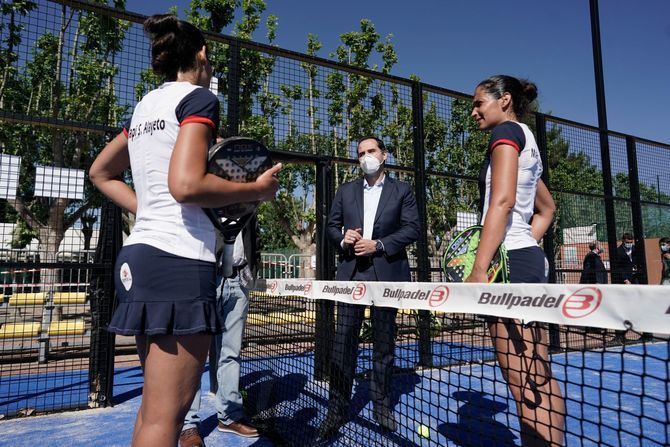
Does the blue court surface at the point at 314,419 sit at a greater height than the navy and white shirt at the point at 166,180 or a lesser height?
lesser

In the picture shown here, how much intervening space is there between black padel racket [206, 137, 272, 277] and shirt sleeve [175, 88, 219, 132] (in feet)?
0.31

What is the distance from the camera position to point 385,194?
423 centimetres

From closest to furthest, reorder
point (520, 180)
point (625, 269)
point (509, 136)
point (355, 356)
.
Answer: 1. point (509, 136)
2. point (520, 180)
3. point (355, 356)
4. point (625, 269)

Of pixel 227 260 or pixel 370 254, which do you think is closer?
pixel 227 260

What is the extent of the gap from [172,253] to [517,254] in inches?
68.8

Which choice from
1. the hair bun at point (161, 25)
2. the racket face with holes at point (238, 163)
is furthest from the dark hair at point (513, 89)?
the hair bun at point (161, 25)

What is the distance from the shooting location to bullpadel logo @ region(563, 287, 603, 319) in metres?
1.54

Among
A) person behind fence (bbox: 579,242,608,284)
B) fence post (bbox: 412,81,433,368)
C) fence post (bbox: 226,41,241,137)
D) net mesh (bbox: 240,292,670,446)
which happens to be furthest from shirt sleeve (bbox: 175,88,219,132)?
person behind fence (bbox: 579,242,608,284)

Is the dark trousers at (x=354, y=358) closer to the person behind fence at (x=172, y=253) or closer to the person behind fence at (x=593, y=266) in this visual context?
the person behind fence at (x=172, y=253)

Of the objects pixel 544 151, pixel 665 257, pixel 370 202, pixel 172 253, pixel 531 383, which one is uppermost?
pixel 544 151

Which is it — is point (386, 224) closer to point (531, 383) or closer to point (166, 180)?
point (531, 383)

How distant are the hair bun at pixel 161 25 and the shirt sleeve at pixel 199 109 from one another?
1.11ft

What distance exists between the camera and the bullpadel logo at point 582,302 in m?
1.54

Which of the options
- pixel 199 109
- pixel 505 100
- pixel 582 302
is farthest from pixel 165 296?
pixel 505 100
